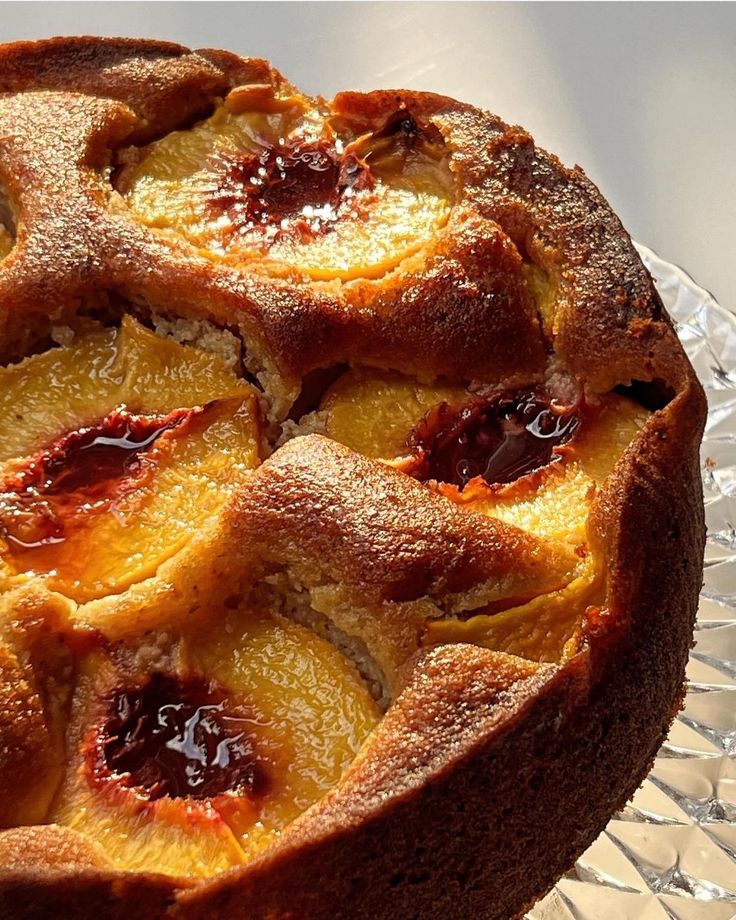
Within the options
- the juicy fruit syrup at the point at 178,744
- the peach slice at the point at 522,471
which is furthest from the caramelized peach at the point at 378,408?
the juicy fruit syrup at the point at 178,744

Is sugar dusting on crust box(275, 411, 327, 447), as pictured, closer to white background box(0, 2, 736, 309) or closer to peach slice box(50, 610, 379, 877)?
peach slice box(50, 610, 379, 877)

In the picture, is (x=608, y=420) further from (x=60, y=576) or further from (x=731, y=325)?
(x=731, y=325)

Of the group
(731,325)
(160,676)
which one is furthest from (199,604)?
(731,325)

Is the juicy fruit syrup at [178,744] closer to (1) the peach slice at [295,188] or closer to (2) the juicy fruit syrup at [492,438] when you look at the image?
(2) the juicy fruit syrup at [492,438]

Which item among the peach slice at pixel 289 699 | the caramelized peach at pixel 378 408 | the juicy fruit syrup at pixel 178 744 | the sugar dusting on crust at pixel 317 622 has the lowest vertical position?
the juicy fruit syrup at pixel 178 744

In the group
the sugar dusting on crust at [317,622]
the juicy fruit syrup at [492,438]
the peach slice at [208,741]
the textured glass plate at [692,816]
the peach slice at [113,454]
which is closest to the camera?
the peach slice at [208,741]

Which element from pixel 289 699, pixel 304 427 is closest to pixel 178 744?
pixel 289 699
